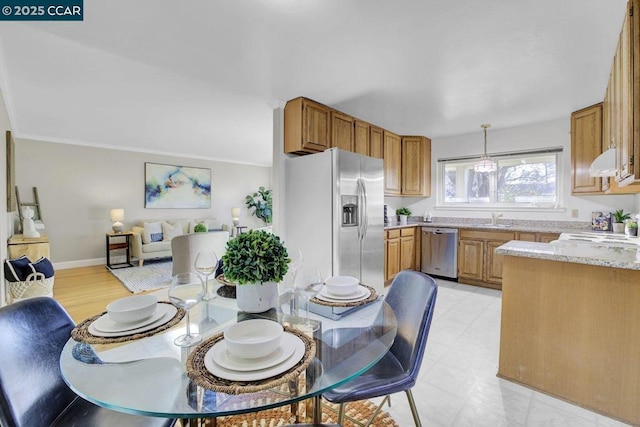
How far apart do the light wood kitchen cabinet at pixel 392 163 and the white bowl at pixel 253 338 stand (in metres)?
3.69

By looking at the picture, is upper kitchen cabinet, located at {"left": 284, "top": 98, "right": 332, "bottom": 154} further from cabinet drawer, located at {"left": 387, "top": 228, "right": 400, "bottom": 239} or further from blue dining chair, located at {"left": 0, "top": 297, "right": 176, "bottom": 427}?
blue dining chair, located at {"left": 0, "top": 297, "right": 176, "bottom": 427}

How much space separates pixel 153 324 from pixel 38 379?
39cm

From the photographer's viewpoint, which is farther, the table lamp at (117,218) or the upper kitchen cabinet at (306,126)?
the table lamp at (117,218)

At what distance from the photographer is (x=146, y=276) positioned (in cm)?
471

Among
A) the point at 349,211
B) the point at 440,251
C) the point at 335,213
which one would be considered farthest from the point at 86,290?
the point at 440,251

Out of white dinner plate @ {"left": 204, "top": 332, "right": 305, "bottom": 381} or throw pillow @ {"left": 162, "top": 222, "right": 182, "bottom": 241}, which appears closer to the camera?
white dinner plate @ {"left": 204, "top": 332, "right": 305, "bottom": 381}

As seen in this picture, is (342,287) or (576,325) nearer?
(342,287)

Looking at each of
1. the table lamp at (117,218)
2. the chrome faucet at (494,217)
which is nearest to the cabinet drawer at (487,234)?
the chrome faucet at (494,217)

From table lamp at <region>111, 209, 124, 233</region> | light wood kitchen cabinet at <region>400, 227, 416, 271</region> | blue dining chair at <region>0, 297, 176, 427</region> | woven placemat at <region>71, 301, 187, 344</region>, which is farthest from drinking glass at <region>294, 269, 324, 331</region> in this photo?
table lamp at <region>111, 209, 124, 233</region>

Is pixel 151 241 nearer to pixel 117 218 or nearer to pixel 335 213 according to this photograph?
pixel 117 218

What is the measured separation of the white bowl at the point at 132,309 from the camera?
1.06m

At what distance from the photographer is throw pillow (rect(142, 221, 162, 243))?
18.1 ft

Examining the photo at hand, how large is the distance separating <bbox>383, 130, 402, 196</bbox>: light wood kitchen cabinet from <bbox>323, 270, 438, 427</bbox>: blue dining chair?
3.05 m

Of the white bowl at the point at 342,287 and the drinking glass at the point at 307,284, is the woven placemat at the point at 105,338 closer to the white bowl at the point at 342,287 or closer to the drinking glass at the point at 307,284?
the drinking glass at the point at 307,284
